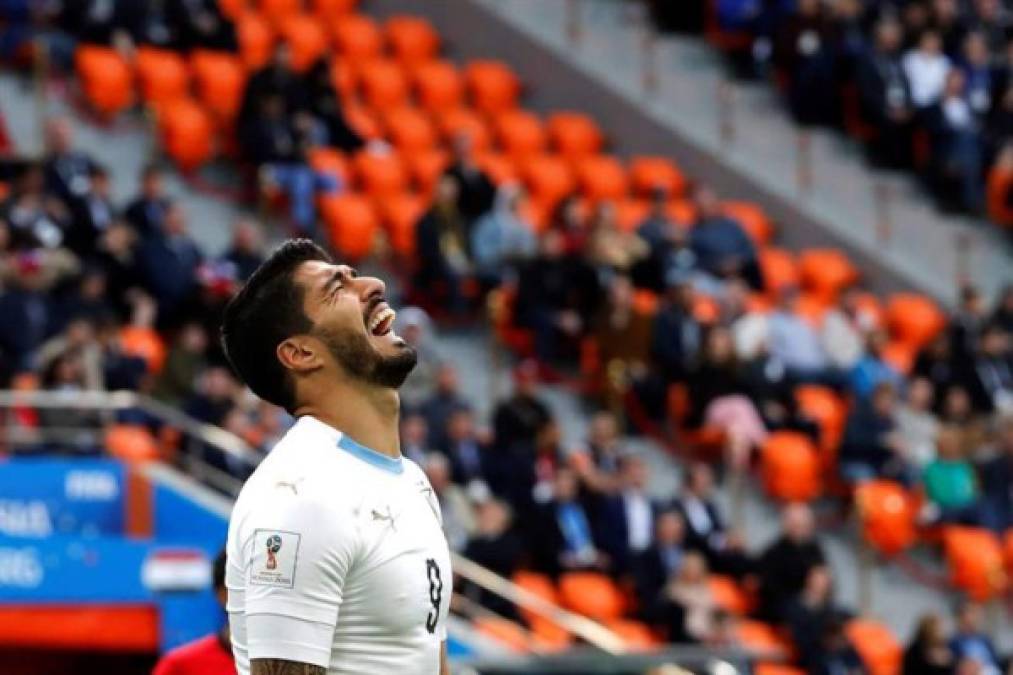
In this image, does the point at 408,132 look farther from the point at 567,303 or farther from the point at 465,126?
the point at 567,303

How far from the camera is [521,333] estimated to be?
16.6 m

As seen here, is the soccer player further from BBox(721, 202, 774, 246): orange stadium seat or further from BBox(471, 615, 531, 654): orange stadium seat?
BBox(721, 202, 774, 246): orange stadium seat

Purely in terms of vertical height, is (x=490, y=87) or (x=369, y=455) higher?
(x=490, y=87)

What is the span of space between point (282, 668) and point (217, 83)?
1362 cm

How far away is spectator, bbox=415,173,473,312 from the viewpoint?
16297 mm

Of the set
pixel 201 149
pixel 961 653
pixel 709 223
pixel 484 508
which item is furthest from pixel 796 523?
pixel 201 149

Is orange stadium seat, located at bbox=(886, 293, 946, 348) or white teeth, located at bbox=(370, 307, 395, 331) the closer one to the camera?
white teeth, located at bbox=(370, 307, 395, 331)

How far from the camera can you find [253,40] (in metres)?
18.1

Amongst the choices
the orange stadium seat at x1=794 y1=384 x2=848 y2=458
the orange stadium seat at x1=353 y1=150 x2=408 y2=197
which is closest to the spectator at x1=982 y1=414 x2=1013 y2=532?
the orange stadium seat at x1=794 y1=384 x2=848 y2=458

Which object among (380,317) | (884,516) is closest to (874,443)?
(884,516)

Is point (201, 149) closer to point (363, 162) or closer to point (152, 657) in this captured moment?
point (363, 162)

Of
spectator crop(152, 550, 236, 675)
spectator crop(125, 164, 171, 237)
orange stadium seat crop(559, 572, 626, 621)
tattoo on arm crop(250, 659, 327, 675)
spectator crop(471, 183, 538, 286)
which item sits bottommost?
orange stadium seat crop(559, 572, 626, 621)

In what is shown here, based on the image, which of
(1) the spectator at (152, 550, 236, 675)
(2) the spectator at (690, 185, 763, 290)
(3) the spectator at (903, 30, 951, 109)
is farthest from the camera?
(3) the spectator at (903, 30, 951, 109)

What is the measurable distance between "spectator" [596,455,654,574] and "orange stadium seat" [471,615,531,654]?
1.68 m
